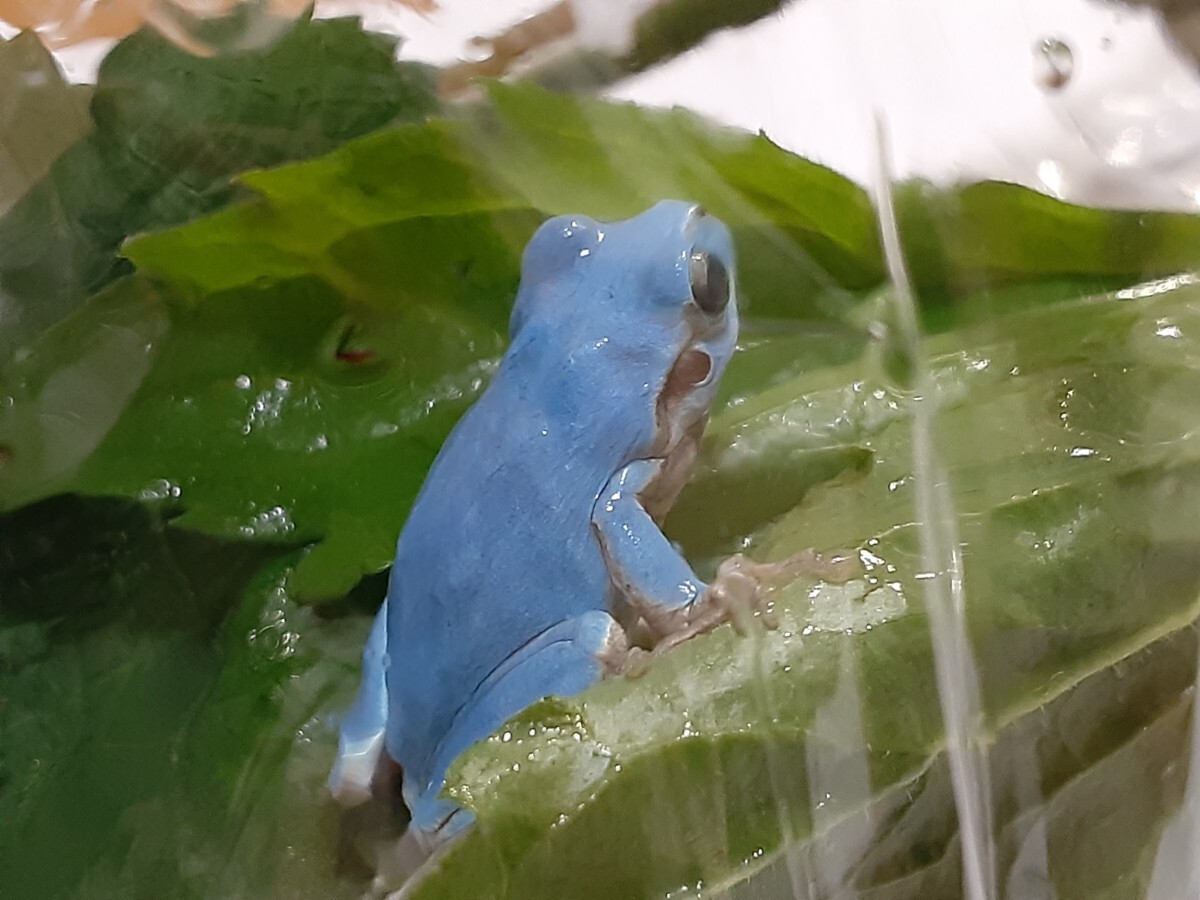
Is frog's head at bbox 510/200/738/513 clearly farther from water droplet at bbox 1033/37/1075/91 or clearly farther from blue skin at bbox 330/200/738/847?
water droplet at bbox 1033/37/1075/91

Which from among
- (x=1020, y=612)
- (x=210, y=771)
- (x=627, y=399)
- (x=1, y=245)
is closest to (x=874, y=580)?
(x=1020, y=612)

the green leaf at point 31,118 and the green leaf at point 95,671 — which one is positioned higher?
the green leaf at point 31,118

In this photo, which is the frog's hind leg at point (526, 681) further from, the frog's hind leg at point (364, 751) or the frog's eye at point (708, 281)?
the frog's eye at point (708, 281)

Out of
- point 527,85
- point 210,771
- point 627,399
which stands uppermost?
point 527,85

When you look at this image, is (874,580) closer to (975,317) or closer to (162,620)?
(975,317)

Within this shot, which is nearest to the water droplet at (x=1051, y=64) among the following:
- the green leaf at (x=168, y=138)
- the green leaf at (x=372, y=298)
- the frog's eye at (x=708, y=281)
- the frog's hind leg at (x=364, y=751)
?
the green leaf at (x=372, y=298)

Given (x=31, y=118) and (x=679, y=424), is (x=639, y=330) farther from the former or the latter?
(x=31, y=118)

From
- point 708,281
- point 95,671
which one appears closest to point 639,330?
point 708,281
